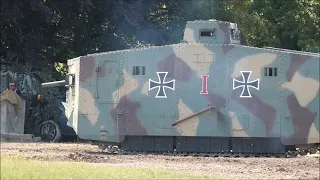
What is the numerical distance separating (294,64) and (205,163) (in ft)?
11.0

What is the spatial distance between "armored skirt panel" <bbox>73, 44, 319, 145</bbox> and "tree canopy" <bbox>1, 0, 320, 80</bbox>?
9.93 meters

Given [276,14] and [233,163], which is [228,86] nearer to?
[233,163]

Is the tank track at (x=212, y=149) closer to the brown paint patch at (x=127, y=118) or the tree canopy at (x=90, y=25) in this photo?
the brown paint patch at (x=127, y=118)

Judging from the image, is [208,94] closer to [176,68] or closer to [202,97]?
[202,97]

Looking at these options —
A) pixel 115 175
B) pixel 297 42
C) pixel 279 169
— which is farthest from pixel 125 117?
pixel 297 42

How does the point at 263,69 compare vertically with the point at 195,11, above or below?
below

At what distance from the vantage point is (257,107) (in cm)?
1686

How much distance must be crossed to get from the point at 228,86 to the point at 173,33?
12.0m

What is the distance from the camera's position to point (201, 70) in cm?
1700

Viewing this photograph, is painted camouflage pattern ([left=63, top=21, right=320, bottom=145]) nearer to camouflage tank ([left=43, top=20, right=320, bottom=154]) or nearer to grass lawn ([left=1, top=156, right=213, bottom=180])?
camouflage tank ([left=43, top=20, right=320, bottom=154])

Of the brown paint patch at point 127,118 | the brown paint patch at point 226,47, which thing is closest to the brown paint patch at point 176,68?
the brown paint patch at point 226,47

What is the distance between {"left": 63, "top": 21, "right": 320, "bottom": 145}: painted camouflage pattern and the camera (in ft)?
55.3

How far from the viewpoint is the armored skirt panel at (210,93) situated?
1684 cm

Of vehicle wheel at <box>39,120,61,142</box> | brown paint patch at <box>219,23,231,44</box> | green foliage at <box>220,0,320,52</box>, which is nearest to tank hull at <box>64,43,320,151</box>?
brown paint patch at <box>219,23,231,44</box>
